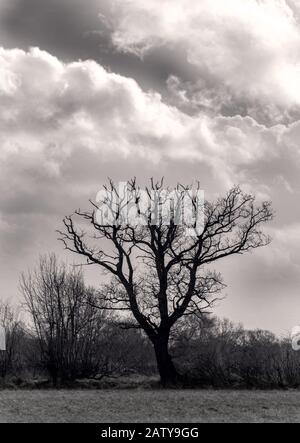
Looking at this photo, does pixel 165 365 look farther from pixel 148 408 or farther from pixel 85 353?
pixel 148 408

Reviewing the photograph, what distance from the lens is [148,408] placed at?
1838 cm

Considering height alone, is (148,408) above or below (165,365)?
below

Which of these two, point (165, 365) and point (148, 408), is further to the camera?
point (165, 365)

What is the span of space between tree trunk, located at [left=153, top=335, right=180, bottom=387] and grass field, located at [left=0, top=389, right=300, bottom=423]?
751cm

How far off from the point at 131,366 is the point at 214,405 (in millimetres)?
24052

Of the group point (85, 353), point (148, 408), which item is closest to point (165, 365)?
point (85, 353)

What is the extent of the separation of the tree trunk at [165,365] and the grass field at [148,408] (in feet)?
24.7

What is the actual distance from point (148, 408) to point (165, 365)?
1255 cm

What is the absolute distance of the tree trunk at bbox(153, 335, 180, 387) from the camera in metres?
30.2

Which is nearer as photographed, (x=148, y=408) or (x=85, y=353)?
(x=148, y=408)

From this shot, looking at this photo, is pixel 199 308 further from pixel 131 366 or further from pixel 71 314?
pixel 131 366

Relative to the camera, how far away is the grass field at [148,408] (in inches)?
639

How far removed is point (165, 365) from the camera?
30.8 metres

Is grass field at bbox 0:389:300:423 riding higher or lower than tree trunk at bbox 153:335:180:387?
lower
